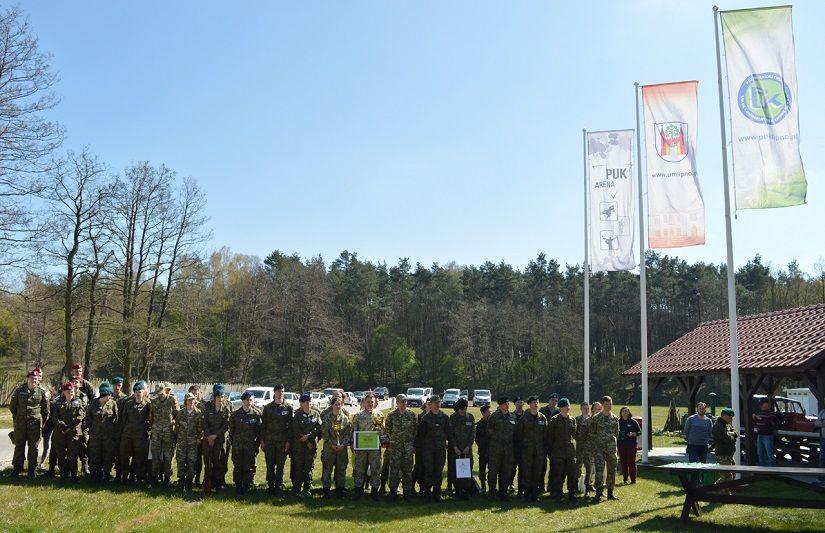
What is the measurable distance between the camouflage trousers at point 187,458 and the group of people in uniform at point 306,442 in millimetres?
18

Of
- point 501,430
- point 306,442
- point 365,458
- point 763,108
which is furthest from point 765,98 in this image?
point 306,442

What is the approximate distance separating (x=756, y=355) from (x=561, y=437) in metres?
7.76

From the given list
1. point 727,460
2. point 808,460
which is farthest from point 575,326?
point 727,460

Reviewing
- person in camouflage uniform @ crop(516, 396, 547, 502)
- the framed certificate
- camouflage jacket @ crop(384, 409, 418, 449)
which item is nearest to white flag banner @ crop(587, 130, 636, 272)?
person in camouflage uniform @ crop(516, 396, 547, 502)

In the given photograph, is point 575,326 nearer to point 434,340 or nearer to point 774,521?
point 434,340

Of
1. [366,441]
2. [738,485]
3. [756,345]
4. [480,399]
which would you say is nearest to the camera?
[738,485]

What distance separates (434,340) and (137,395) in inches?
2556

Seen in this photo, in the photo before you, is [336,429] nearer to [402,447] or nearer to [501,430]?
[402,447]

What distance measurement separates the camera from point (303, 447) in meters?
11.3

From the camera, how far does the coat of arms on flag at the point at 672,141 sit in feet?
48.0

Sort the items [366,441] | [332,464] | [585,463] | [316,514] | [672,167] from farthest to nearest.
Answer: [672,167] < [585,463] < [332,464] < [366,441] < [316,514]

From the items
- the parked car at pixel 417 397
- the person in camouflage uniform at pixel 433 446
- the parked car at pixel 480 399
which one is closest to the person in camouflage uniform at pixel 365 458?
the person in camouflage uniform at pixel 433 446

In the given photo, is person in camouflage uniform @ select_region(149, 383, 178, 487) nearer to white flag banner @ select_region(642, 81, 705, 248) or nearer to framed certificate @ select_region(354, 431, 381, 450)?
framed certificate @ select_region(354, 431, 381, 450)

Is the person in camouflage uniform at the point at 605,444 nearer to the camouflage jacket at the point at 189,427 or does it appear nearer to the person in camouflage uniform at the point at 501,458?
the person in camouflage uniform at the point at 501,458
